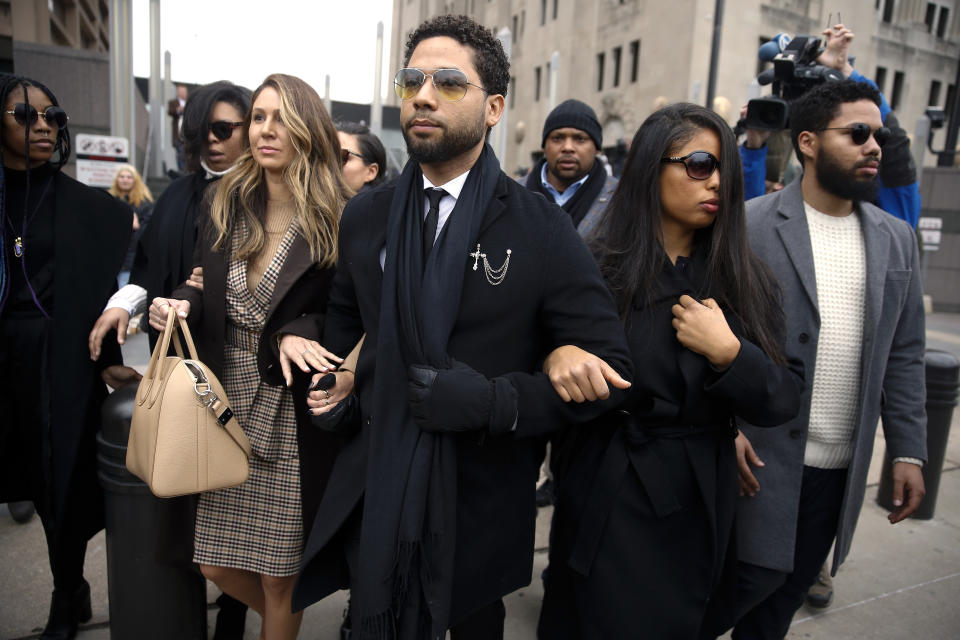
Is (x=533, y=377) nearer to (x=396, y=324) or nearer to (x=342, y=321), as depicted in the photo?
(x=396, y=324)

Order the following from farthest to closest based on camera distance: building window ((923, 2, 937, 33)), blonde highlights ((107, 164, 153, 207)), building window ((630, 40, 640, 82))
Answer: building window ((923, 2, 937, 33)) → building window ((630, 40, 640, 82)) → blonde highlights ((107, 164, 153, 207))

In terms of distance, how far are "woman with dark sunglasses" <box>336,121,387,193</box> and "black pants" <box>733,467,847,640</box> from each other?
9.12 ft

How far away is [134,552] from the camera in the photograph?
2.43 metres

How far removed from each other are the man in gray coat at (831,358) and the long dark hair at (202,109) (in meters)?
2.24

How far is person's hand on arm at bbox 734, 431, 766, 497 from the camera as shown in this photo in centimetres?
239

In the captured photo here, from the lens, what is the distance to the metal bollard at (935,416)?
4375mm

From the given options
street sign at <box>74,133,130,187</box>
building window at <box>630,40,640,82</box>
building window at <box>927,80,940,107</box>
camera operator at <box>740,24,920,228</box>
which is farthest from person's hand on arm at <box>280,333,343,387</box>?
building window at <box>927,80,940,107</box>

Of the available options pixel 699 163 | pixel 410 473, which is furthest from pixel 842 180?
pixel 410 473

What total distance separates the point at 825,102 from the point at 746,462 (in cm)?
142

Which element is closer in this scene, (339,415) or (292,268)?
(339,415)

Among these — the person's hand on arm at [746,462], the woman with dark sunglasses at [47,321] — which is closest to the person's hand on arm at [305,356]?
the woman with dark sunglasses at [47,321]

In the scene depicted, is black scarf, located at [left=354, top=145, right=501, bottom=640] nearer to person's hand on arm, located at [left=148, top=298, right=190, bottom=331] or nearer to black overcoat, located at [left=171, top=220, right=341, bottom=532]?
black overcoat, located at [left=171, top=220, right=341, bottom=532]

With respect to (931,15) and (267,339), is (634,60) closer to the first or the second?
(931,15)

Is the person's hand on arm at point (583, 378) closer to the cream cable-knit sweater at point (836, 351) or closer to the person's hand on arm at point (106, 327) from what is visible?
the cream cable-knit sweater at point (836, 351)
